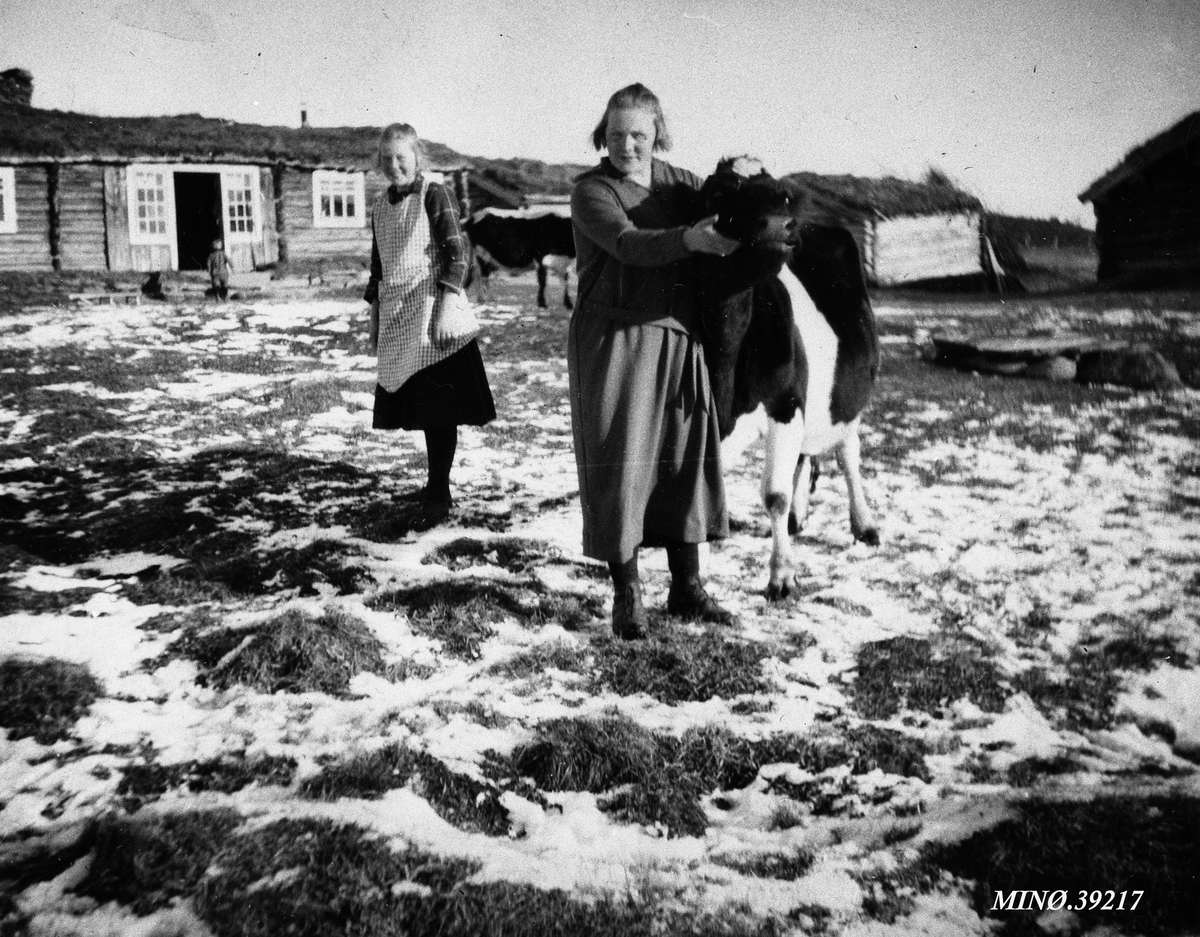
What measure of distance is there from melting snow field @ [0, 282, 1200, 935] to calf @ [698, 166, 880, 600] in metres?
0.36

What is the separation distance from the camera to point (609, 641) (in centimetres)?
311

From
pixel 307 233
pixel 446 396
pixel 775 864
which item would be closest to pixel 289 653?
pixel 446 396

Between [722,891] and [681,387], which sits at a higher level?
[681,387]

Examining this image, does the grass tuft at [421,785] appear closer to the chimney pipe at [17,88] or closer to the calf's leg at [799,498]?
the calf's leg at [799,498]

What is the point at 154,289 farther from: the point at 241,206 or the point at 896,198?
the point at 896,198

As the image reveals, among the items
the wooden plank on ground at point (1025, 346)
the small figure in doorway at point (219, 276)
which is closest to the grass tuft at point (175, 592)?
the wooden plank on ground at point (1025, 346)

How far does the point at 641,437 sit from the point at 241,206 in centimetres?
1863

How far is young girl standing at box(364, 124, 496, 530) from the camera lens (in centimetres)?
406

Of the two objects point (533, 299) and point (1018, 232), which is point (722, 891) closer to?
point (533, 299)

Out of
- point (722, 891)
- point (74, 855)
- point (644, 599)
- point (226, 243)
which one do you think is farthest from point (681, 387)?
point (226, 243)

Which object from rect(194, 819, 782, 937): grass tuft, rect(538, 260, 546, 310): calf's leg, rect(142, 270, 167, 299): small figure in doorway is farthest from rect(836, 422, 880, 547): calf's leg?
rect(142, 270, 167, 299): small figure in doorway

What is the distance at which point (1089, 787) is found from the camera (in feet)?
7.04

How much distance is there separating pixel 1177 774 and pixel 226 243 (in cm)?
1977

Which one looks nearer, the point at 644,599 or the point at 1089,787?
the point at 1089,787
